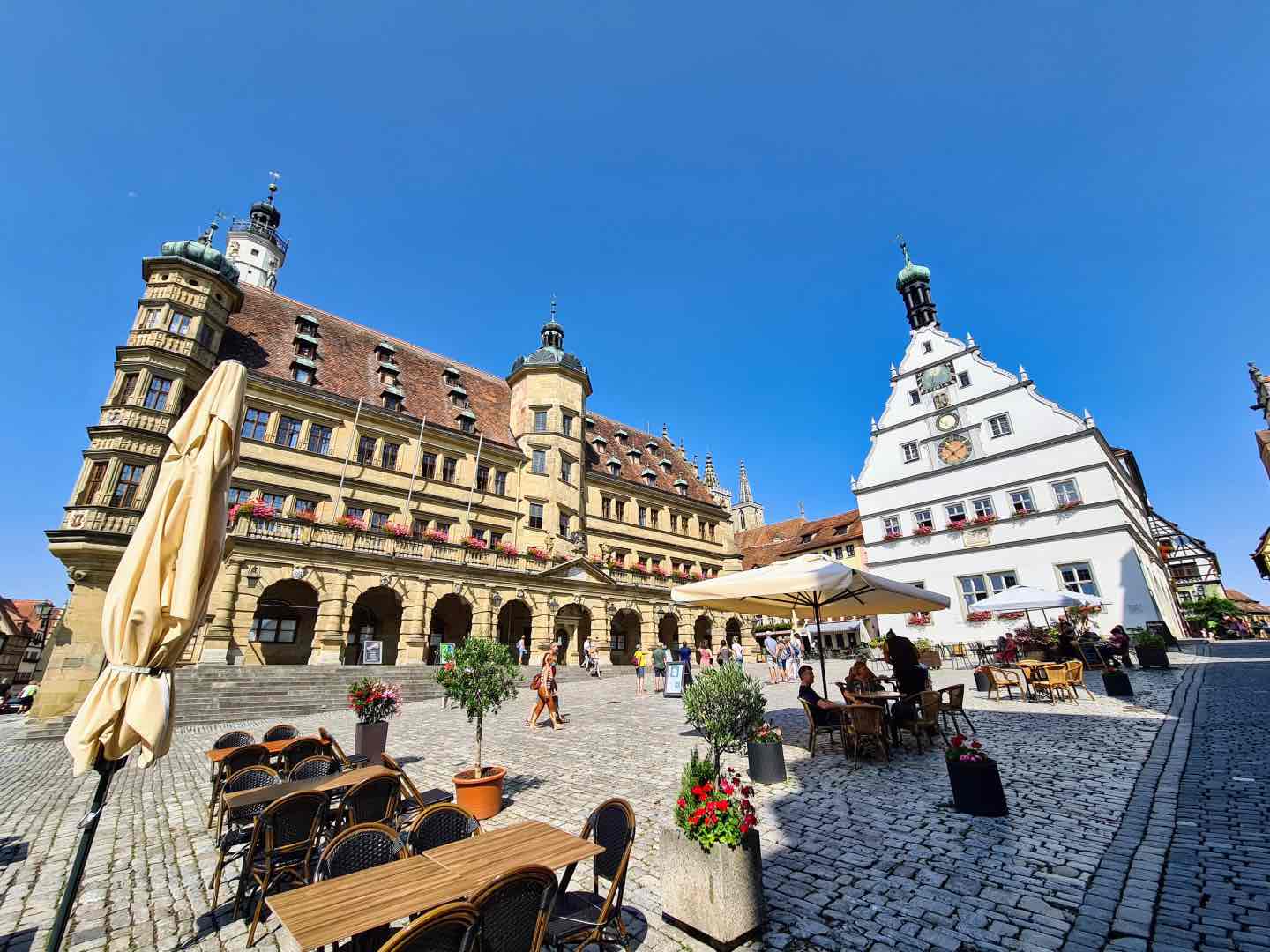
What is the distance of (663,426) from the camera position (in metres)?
47.6

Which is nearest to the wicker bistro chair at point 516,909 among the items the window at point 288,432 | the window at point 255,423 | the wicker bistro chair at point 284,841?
the wicker bistro chair at point 284,841

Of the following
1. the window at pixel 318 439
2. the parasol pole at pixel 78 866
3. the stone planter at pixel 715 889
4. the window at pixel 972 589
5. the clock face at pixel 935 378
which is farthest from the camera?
the clock face at pixel 935 378

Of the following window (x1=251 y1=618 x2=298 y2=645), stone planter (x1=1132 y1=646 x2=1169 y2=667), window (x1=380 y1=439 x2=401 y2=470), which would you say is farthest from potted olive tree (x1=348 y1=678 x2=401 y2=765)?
stone planter (x1=1132 y1=646 x2=1169 y2=667)

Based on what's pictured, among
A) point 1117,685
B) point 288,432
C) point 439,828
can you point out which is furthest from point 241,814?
point 288,432

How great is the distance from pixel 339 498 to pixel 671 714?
19415mm

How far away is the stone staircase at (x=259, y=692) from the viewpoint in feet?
51.7

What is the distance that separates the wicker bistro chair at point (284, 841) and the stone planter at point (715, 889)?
3.27 metres

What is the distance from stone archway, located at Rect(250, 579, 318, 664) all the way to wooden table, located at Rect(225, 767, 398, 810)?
2011 cm

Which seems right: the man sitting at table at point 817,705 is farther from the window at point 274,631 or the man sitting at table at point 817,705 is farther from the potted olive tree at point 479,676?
the window at point 274,631

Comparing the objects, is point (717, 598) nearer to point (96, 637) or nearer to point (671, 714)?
point (671, 714)

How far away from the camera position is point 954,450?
2966 cm

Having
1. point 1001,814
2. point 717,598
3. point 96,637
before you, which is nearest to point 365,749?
point 717,598

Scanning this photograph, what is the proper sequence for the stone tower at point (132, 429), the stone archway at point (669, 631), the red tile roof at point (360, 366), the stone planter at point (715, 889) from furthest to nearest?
the stone archway at point (669, 631), the red tile roof at point (360, 366), the stone tower at point (132, 429), the stone planter at point (715, 889)

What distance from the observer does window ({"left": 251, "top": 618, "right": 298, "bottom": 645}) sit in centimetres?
2331
